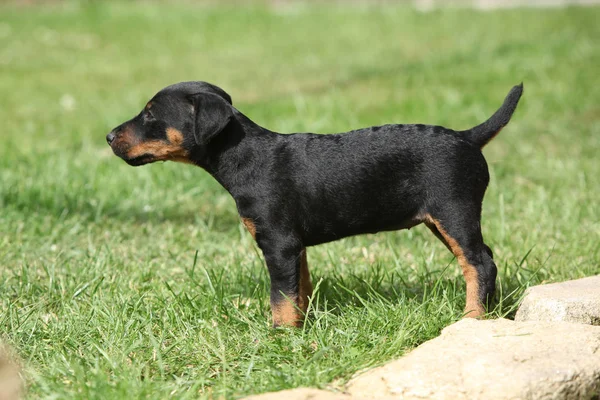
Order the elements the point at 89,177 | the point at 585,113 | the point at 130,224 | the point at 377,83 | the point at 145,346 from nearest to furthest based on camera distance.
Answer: the point at 145,346, the point at 130,224, the point at 89,177, the point at 585,113, the point at 377,83

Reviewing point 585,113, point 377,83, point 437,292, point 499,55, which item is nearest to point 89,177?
point 437,292

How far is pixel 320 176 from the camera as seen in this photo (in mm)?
3928

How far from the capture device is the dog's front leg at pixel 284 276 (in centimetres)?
381

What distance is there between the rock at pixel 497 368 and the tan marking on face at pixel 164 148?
58.7 inches

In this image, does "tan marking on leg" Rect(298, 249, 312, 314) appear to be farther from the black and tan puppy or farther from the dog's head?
the dog's head

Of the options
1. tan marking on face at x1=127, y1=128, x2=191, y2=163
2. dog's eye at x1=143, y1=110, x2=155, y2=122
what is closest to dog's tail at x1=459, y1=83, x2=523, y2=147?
tan marking on face at x1=127, y1=128, x2=191, y2=163

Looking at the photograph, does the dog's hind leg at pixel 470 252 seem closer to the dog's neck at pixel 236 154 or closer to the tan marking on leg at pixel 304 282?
the tan marking on leg at pixel 304 282

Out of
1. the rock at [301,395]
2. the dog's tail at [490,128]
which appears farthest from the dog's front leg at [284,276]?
the dog's tail at [490,128]

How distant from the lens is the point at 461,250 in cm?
382

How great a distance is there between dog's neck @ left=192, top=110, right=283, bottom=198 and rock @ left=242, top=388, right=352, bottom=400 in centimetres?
124

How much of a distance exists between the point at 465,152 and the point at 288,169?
850mm

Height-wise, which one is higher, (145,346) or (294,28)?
(294,28)

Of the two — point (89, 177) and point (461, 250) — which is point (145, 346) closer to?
point (461, 250)

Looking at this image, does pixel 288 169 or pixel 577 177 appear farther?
pixel 577 177
